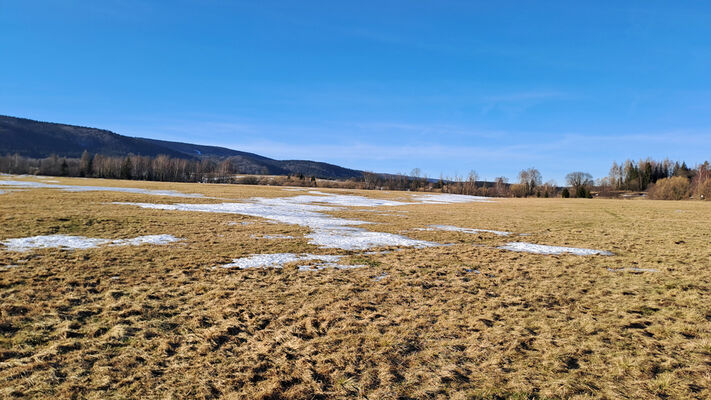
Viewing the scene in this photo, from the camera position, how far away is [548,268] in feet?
38.6

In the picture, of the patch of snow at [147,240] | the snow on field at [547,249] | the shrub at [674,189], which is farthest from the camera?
the shrub at [674,189]

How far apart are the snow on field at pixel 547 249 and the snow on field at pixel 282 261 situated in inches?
337

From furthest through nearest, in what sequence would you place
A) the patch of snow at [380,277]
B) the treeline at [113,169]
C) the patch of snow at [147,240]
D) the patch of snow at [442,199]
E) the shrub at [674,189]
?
1. the treeline at [113,169]
2. the shrub at [674,189]
3. the patch of snow at [442,199]
4. the patch of snow at [147,240]
5. the patch of snow at [380,277]

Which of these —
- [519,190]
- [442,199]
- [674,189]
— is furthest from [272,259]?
[519,190]

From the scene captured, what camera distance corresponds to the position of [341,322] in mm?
6648

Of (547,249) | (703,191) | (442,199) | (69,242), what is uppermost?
(703,191)

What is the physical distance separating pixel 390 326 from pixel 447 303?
202 centimetres

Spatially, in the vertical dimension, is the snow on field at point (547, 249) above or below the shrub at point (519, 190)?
below

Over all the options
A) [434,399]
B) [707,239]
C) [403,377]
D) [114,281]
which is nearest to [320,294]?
[403,377]

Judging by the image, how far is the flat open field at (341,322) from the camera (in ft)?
15.0

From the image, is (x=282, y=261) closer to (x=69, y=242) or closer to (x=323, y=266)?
(x=323, y=266)

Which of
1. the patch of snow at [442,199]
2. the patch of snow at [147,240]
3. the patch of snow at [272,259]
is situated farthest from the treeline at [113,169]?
the patch of snow at [272,259]

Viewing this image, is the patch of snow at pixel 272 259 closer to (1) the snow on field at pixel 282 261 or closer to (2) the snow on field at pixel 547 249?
(1) the snow on field at pixel 282 261

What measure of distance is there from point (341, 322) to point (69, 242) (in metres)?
12.6
